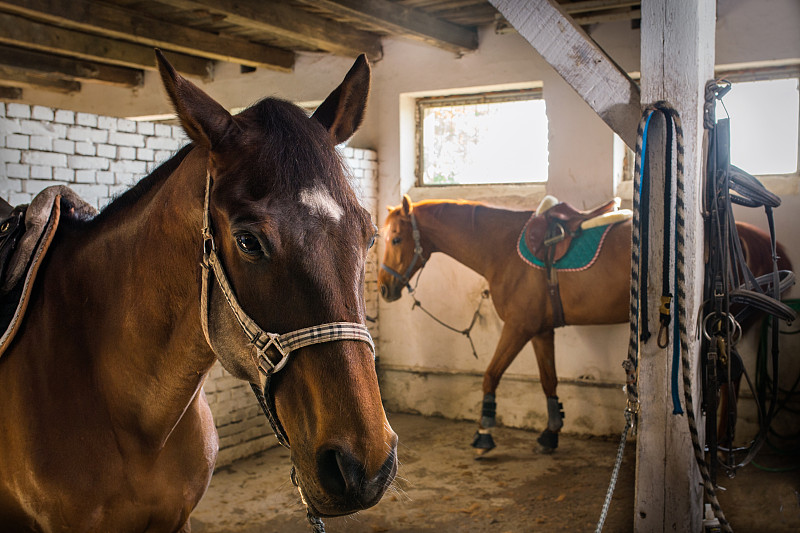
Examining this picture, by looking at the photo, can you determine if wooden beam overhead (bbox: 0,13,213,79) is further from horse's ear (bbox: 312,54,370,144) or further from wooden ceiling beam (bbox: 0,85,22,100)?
horse's ear (bbox: 312,54,370,144)

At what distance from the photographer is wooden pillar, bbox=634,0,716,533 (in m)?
2.34

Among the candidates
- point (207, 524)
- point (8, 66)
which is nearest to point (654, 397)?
point (207, 524)

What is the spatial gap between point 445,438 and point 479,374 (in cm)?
68

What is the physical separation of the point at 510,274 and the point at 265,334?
374 centimetres

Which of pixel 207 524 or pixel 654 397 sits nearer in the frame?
pixel 654 397

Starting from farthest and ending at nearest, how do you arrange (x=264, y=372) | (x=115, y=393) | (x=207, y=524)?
(x=207, y=524)
(x=115, y=393)
(x=264, y=372)

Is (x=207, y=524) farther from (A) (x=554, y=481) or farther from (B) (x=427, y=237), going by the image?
(B) (x=427, y=237)

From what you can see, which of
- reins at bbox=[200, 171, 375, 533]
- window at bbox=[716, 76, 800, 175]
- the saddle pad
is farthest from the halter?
reins at bbox=[200, 171, 375, 533]

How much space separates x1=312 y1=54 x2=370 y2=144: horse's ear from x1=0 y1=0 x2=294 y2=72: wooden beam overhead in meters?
3.76

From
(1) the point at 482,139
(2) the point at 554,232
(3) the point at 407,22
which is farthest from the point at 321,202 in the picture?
(1) the point at 482,139

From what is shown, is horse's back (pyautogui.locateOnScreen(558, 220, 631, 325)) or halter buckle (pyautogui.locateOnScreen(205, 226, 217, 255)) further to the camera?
horse's back (pyautogui.locateOnScreen(558, 220, 631, 325))

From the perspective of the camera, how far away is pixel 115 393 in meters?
1.52

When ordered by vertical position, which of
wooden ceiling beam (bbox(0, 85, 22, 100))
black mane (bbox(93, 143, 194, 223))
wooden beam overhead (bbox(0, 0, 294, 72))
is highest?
wooden ceiling beam (bbox(0, 85, 22, 100))

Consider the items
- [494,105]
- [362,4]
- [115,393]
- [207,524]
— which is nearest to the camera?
[115,393]
